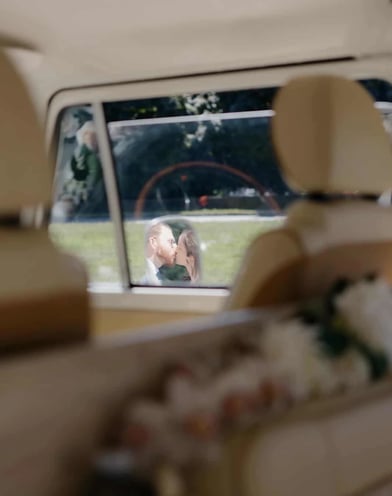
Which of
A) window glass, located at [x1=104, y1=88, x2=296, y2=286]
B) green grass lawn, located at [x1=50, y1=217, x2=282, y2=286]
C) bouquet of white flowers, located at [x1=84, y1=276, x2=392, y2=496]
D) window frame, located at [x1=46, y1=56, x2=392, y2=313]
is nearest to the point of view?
bouquet of white flowers, located at [x1=84, y1=276, x2=392, y2=496]

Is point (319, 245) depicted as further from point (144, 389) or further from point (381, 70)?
point (381, 70)

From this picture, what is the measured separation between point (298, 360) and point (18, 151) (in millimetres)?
626

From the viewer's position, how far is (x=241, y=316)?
1380mm

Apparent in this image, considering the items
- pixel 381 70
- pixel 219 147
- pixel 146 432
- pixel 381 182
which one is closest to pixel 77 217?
pixel 219 147

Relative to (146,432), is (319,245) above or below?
above

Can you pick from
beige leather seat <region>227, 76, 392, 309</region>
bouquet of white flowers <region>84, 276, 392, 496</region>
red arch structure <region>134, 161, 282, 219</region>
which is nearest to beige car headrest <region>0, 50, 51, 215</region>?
bouquet of white flowers <region>84, 276, 392, 496</region>

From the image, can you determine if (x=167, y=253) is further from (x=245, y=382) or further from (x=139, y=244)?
(x=245, y=382)

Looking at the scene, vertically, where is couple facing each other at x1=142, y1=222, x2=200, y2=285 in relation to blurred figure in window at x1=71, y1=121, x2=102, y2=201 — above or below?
below

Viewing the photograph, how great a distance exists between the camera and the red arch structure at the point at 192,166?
10.8 ft

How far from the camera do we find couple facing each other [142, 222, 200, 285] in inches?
138

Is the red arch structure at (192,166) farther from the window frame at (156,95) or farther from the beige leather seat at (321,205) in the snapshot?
the beige leather seat at (321,205)

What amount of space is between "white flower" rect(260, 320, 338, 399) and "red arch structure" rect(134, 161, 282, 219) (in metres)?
2.00

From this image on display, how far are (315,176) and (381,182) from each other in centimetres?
27

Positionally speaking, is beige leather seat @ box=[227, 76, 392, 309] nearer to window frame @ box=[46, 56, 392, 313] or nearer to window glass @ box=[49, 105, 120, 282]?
window frame @ box=[46, 56, 392, 313]
